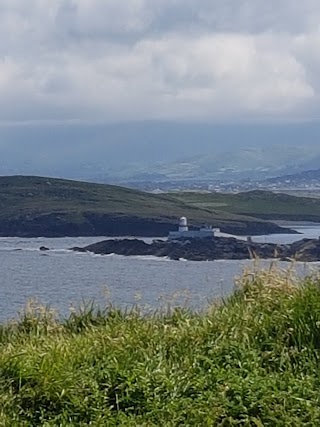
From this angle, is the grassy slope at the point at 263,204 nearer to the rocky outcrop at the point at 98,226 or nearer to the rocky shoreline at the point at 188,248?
the rocky outcrop at the point at 98,226

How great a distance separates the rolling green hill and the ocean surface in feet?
16.0

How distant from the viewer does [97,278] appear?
40.0 metres

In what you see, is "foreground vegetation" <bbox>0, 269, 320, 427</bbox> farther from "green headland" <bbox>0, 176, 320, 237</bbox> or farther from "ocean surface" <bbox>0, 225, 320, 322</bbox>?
"green headland" <bbox>0, 176, 320, 237</bbox>

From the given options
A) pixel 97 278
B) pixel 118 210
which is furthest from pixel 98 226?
pixel 97 278

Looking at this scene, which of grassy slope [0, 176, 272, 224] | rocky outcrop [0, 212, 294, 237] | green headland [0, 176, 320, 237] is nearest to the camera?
rocky outcrop [0, 212, 294, 237]

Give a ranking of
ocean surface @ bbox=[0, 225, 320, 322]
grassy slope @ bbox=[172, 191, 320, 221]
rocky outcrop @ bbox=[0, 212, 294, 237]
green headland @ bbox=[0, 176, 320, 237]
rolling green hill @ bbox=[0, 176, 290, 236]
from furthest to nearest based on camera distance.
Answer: grassy slope @ bbox=[172, 191, 320, 221]
green headland @ bbox=[0, 176, 320, 237]
rolling green hill @ bbox=[0, 176, 290, 236]
rocky outcrop @ bbox=[0, 212, 294, 237]
ocean surface @ bbox=[0, 225, 320, 322]

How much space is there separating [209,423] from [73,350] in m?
1.59

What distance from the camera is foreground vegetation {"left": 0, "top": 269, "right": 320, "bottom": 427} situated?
5801 mm

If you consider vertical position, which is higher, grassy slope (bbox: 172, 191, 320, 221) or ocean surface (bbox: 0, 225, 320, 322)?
grassy slope (bbox: 172, 191, 320, 221)

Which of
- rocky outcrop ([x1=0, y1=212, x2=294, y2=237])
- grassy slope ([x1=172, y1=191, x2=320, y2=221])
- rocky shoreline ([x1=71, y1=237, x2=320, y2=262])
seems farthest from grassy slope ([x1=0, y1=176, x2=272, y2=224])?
rocky shoreline ([x1=71, y1=237, x2=320, y2=262])

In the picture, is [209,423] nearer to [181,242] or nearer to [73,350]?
[73,350]

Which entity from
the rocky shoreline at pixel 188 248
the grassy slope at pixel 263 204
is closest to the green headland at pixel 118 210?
the grassy slope at pixel 263 204

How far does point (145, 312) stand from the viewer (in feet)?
28.3

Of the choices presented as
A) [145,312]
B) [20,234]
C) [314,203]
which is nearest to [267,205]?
[314,203]
